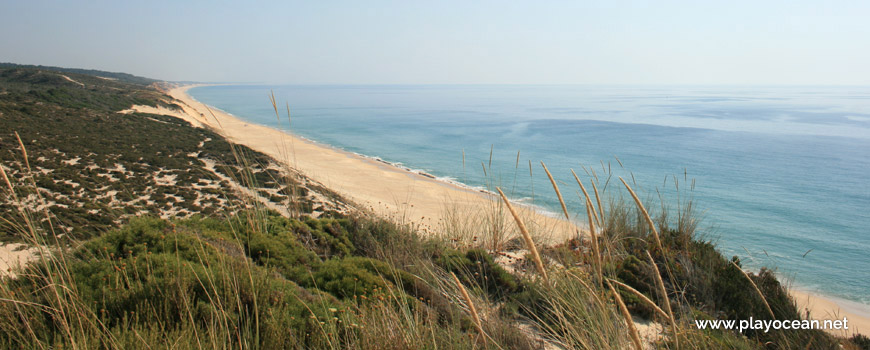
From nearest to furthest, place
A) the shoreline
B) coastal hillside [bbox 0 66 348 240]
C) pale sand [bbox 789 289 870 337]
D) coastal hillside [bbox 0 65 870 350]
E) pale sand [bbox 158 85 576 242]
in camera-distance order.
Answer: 1. coastal hillside [bbox 0 65 870 350]
2. pale sand [bbox 789 289 870 337]
3. coastal hillside [bbox 0 66 348 240]
4. the shoreline
5. pale sand [bbox 158 85 576 242]

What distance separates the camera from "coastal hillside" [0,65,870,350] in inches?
87.1

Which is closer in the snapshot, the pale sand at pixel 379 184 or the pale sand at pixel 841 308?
the pale sand at pixel 841 308

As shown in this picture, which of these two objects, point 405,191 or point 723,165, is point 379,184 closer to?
point 405,191

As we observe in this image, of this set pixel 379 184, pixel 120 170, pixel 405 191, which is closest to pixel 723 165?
pixel 405 191

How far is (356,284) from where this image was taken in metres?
3.70

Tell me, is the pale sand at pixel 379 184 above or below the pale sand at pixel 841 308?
above

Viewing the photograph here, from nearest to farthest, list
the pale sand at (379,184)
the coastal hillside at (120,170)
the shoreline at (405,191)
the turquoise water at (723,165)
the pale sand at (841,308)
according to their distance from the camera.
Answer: the pale sand at (841,308)
the coastal hillside at (120,170)
the shoreline at (405,191)
the turquoise water at (723,165)
the pale sand at (379,184)

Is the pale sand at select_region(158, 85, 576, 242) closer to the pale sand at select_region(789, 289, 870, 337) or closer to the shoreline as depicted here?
the shoreline

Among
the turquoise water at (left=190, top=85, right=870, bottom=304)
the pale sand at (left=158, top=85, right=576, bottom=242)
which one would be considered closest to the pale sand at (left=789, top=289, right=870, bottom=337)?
the turquoise water at (left=190, top=85, right=870, bottom=304)

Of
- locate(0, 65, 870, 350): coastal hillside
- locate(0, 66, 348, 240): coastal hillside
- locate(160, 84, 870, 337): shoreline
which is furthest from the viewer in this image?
locate(160, 84, 870, 337): shoreline

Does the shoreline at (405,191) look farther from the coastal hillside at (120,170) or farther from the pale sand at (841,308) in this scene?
the coastal hillside at (120,170)

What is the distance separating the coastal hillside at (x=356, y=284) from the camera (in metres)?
2.21

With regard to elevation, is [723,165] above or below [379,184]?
below

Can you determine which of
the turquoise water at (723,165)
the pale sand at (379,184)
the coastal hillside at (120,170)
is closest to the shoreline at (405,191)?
the pale sand at (379,184)
